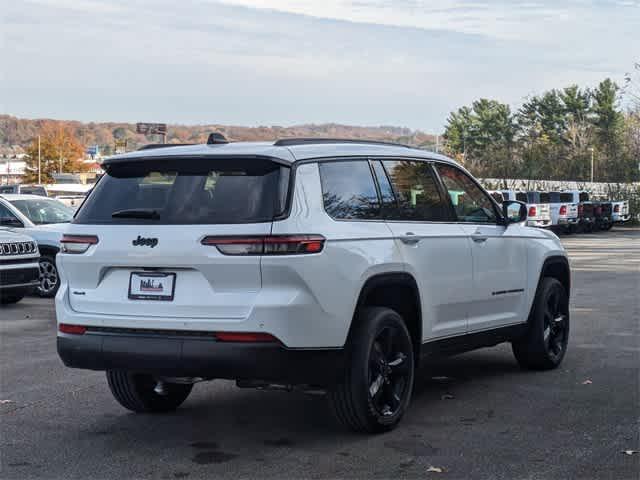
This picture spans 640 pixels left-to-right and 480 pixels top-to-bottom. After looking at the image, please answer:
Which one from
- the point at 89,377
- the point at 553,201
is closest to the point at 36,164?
the point at 553,201

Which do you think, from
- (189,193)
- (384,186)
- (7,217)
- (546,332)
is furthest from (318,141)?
(7,217)

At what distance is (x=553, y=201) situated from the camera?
4612 centimetres

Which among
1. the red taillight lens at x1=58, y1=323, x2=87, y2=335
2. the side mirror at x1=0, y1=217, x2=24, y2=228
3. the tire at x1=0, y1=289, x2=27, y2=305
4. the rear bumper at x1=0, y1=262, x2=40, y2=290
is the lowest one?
the tire at x1=0, y1=289, x2=27, y2=305

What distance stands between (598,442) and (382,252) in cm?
179

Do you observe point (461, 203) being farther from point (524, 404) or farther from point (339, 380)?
point (339, 380)

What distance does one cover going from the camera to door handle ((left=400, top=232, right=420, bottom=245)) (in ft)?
23.2

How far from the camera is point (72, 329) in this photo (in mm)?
6633

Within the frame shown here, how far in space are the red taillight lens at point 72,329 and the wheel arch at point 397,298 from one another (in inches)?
65.2

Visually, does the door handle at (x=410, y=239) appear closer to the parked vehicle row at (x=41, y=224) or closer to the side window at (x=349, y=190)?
the side window at (x=349, y=190)

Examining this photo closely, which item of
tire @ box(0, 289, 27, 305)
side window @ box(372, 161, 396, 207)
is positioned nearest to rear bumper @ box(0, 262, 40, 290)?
tire @ box(0, 289, 27, 305)

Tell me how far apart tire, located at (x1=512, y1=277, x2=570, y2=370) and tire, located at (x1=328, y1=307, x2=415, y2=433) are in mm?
2267

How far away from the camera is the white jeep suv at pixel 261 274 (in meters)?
6.08

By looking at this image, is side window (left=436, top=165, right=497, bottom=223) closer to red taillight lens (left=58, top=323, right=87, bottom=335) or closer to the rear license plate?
the rear license plate

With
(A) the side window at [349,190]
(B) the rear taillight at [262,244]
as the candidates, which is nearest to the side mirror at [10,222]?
(A) the side window at [349,190]
